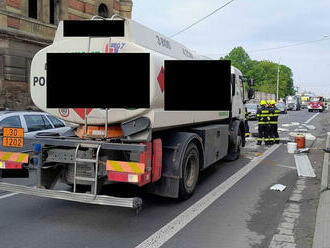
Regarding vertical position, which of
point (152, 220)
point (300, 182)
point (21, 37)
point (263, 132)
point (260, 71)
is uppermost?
point (260, 71)

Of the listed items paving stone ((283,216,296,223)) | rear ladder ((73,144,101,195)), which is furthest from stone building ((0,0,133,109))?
paving stone ((283,216,296,223))

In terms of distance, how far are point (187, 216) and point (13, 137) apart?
2.98 meters

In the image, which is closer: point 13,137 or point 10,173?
point 13,137

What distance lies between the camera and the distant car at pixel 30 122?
796cm

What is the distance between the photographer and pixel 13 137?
17.7 ft

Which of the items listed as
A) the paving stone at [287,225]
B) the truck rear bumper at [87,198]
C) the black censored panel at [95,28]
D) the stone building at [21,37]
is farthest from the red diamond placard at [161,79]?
the stone building at [21,37]

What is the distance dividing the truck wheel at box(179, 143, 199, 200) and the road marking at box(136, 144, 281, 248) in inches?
10.4

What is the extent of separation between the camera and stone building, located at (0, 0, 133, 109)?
17.7 m

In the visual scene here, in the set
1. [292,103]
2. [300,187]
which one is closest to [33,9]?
[300,187]

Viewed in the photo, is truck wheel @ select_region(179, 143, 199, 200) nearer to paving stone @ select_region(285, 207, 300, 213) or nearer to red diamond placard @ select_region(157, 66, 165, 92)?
red diamond placard @ select_region(157, 66, 165, 92)

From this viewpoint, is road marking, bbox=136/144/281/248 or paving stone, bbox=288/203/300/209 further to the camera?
paving stone, bbox=288/203/300/209

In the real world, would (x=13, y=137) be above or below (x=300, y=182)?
above

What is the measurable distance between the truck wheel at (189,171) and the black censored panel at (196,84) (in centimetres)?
78

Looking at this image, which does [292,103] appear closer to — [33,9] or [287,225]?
[33,9]
